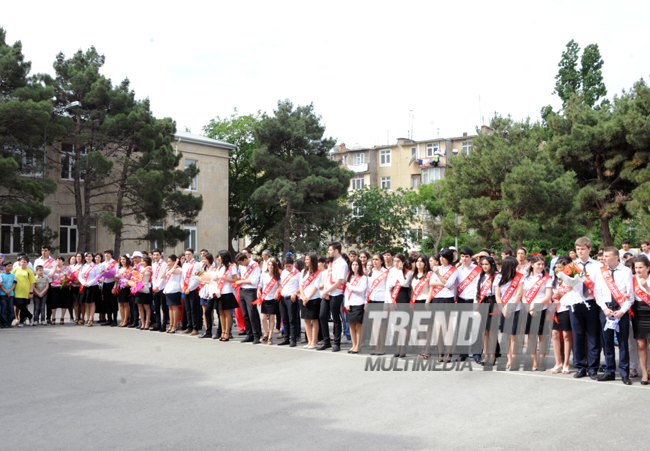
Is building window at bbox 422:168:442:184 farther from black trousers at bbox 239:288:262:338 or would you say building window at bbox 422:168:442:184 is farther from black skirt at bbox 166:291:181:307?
black trousers at bbox 239:288:262:338

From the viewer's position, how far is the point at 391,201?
43594 mm

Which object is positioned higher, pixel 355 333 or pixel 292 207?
pixel 292 207

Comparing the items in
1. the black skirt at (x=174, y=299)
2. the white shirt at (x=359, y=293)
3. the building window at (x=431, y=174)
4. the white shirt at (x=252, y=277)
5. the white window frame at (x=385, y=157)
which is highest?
the white window frame at (x=385, y=157)

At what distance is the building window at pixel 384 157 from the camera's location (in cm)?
6812

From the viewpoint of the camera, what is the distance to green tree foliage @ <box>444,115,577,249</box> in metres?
22.3

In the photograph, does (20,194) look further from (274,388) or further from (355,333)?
(274,388)

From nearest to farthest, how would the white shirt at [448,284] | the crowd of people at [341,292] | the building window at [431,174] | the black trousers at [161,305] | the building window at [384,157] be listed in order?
the crowd of people at [341,292], the white shirt at [448,284], the black trousers at [161,305], the building window at [431,174], the building window at [384,157]

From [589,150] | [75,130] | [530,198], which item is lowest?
[530,198]

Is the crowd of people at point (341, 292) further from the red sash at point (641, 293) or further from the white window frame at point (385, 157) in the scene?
the white window frame at point (385, 157)

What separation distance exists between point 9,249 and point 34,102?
8499mm

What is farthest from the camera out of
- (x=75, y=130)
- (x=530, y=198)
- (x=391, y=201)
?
(x=391, y=201)

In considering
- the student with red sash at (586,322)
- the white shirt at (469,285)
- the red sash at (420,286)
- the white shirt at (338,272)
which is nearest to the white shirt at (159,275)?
the white shirt at (338,272)

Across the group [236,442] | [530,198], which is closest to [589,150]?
[530,198]

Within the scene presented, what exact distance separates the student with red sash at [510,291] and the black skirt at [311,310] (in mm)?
3412
